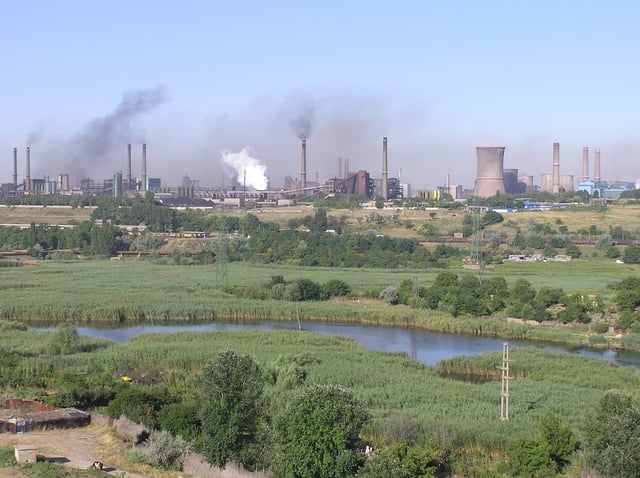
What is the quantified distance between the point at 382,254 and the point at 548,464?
69.9 ft

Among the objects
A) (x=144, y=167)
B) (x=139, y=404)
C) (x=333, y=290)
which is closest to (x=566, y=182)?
(x=144, y=167)

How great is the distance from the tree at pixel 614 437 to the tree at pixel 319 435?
77.3 inches

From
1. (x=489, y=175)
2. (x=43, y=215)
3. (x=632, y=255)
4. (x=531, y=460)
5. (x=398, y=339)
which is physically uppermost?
(x=489, y=175)

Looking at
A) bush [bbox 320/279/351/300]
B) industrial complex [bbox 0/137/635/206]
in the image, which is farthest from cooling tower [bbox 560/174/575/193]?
bush [bbox 320/279/351/300]

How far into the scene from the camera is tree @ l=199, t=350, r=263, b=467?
8422 mm

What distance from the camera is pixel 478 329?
17.8 m

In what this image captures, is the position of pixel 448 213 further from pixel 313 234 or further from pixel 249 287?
pixel 249 287

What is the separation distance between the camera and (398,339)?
16891 mm

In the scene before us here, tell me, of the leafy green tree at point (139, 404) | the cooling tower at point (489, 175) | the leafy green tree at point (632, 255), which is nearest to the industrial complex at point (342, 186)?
the cooling tower at point (489, 175)

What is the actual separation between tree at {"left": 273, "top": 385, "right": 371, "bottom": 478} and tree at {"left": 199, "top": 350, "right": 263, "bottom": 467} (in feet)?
1.37

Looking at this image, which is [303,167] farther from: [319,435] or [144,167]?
[319,435]

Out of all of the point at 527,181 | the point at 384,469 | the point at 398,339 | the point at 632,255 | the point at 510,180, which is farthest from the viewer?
the point at 527,181

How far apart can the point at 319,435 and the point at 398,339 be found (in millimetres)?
9075

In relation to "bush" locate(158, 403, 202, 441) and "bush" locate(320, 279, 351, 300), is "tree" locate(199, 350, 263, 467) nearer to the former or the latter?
"bush" locate(158, 403, 202, 441)
